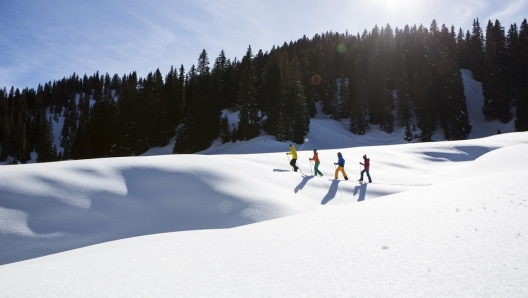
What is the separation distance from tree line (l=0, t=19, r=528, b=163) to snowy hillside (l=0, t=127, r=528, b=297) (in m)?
35.8

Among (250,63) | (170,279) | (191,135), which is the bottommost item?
(170,279)

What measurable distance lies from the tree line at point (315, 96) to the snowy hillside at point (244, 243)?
35.8 m

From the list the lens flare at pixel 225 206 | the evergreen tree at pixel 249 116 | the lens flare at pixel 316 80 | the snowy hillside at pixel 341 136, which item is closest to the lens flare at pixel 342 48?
the lens flare at pixel 316 80

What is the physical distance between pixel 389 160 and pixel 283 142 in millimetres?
21112

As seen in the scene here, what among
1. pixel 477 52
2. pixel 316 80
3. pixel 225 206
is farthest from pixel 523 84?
pixel 225 206

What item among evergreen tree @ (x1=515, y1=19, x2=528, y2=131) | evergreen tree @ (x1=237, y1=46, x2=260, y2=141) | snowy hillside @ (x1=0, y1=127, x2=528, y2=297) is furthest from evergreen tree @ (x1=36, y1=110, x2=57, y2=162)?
evergreen tree @ (x1=515, y1=19, x2=528, y2=131)

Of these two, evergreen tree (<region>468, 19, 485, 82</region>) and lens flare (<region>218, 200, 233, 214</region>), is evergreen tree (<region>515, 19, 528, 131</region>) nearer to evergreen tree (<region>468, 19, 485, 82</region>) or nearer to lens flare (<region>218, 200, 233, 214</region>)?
evergreen tree (<region>468, 19, 485, 82</region>)

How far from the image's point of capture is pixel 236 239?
4234 millimetres

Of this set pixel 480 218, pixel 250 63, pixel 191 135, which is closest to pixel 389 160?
pixel 480 218

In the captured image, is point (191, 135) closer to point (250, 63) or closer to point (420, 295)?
point (250, 63)

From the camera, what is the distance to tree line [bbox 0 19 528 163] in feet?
166

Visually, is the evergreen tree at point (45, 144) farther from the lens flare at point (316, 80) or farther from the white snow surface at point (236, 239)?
the white snow surface at point (236, 239)

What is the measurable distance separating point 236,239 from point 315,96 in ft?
249

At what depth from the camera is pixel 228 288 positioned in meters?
2.38
